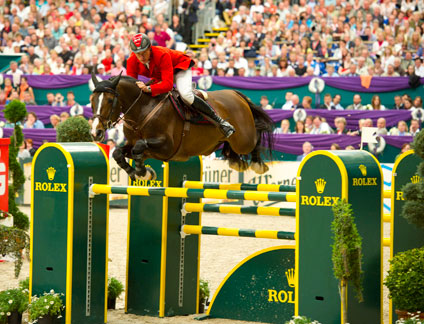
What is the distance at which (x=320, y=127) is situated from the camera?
14.3 m

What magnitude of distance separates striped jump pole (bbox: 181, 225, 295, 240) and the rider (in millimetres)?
907

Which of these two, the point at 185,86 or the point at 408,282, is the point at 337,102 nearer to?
the point at 185,86

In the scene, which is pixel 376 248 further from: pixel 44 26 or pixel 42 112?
pixel 44 26

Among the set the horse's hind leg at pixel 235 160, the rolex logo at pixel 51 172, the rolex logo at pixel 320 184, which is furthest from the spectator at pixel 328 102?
the rolex logo at pixel 320 184

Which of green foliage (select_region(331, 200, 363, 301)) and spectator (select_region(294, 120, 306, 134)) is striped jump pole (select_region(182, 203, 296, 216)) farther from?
spectator (select_region(294, 120, 306, 134))

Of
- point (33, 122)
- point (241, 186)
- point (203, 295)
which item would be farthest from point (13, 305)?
point (33, 122)

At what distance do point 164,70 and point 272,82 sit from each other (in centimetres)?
960

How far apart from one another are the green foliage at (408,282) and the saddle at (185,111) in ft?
7.27

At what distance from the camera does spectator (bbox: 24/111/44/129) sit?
16.5 metres

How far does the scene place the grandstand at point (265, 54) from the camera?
14414 millimetres

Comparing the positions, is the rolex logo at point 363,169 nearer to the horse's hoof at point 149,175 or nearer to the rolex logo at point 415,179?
the rolex logo at point 415,179

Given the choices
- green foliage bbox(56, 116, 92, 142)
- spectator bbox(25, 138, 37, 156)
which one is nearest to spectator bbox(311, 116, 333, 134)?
spectator bbox(25, 138, 37, 156)

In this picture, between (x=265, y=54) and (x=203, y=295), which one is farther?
(x=265, y=54)

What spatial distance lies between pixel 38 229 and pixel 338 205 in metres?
2.68
